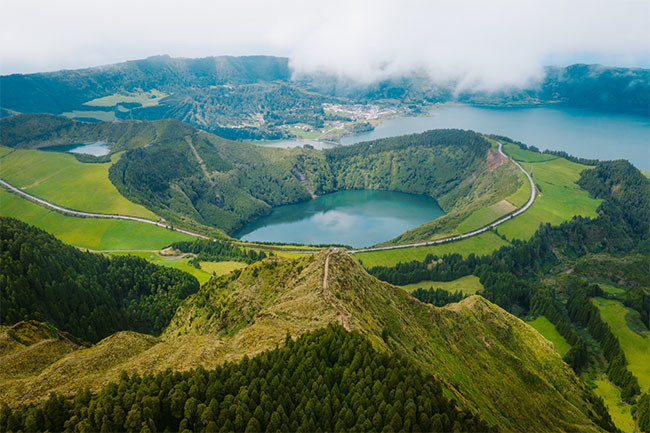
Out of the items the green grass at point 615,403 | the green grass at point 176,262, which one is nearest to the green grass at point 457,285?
the green grass at point 615,403

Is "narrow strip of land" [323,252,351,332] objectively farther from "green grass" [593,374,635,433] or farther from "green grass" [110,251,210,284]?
"green grass" [110,251,210,284]

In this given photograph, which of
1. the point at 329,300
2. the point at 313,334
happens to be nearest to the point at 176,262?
the point at 329,300

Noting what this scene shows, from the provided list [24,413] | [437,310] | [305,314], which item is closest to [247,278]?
[305,314]

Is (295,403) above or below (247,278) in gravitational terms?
above

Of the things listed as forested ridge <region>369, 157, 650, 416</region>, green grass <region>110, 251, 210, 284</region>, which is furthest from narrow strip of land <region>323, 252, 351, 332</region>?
forested ridge <region>369, 157, 650, 416</region>

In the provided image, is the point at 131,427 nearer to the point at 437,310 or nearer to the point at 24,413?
the point at 24,413

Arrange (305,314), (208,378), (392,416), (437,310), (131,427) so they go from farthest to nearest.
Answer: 1. (437,310)
2. (305,314)
3. (208,378)
4. (392,416)
5. (131,427)

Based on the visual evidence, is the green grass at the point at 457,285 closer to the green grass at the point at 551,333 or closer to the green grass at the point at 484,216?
the green grass at the point at 551,333
